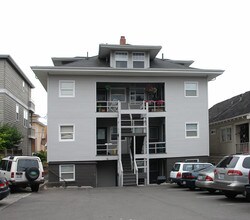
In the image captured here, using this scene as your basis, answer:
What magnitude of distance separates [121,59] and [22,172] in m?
11.9

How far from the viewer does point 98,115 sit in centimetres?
2775

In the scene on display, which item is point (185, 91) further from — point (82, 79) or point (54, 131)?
point (54, 131)

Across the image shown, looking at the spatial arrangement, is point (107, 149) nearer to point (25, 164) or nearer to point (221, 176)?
point (25, 164)

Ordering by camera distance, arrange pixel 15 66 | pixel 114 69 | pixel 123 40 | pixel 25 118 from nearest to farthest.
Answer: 1. pixel 114 69
2. pixel 123 40
3. pixel 15 66
4. pixel 25 118

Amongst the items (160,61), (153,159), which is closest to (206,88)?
(160,61)

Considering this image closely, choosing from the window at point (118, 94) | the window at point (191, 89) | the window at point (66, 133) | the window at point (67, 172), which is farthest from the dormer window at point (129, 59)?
the window at point (67, 172)

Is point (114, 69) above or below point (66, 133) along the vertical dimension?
above

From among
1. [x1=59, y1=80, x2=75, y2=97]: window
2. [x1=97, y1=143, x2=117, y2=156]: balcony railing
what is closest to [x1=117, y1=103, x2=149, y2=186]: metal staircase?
[x1=97, y1=143, x2=117, y2=156]: balcony railing

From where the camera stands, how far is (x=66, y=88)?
27.7 metres

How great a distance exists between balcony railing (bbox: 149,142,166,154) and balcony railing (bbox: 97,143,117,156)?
8.80 feet

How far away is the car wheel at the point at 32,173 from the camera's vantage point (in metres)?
20.4

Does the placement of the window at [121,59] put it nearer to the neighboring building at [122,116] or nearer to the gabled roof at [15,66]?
the neighboring building at [122,116]

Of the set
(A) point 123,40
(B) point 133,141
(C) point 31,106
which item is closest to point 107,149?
(B) point 133,141

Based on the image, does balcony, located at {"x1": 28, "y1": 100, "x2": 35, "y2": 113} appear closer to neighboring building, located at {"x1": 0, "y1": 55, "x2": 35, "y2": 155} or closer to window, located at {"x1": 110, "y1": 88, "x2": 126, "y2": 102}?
neighboring building, located at {"x1": 0, "y1": 55, "x2": 35, "y2": 155}
